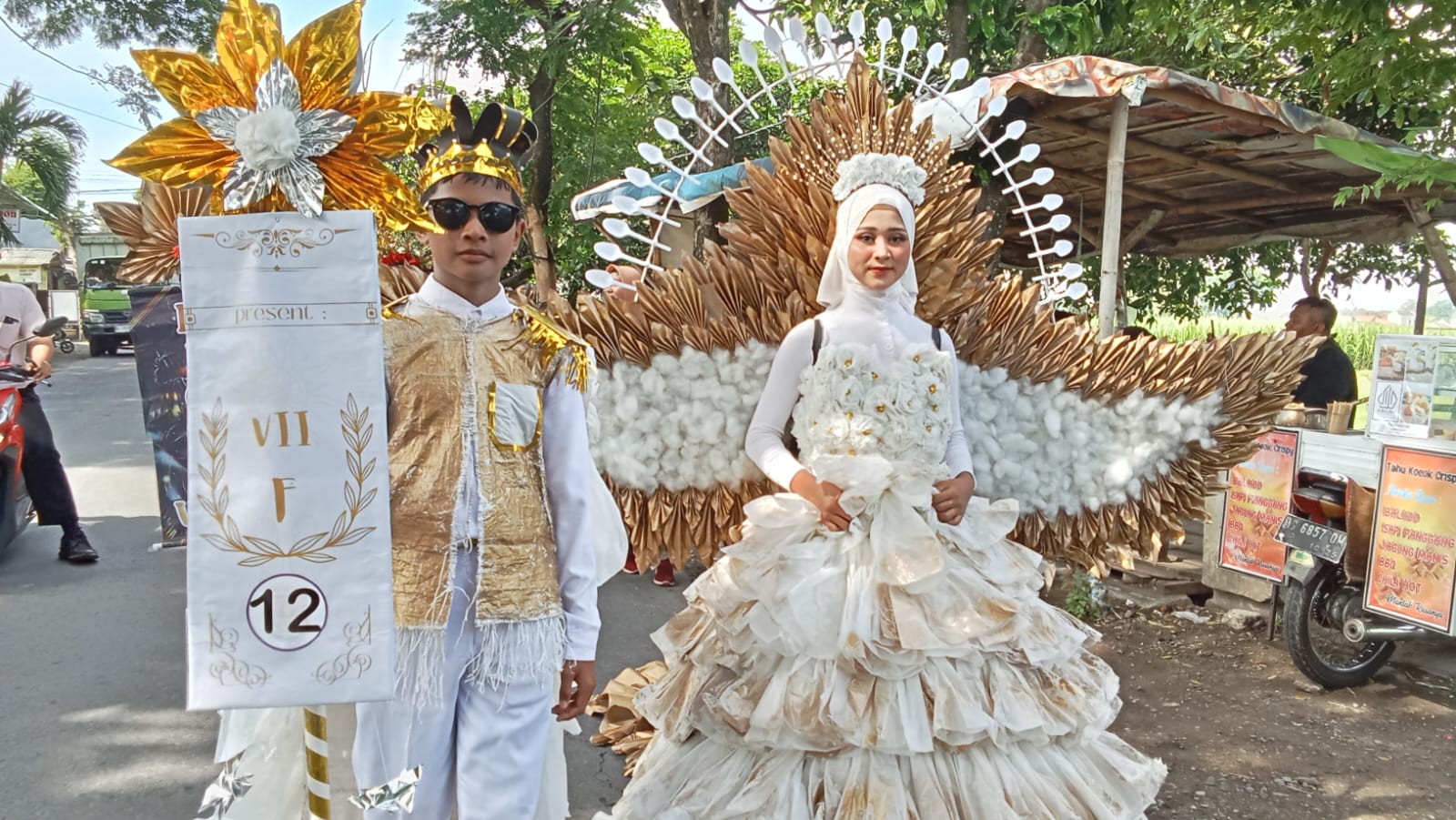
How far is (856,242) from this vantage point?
2.55 meters

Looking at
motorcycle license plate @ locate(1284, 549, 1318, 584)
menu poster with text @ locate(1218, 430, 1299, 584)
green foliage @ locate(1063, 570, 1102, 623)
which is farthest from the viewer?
green foliage @ locate(1063, 570, 1102, 623)

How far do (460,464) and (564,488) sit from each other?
21 cm

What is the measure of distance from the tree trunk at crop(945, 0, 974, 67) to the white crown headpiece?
12.8ft

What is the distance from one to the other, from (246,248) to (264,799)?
1.21m

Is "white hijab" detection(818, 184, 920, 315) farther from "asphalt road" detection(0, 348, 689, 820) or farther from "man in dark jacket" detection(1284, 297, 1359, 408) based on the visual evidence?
A: "man in dark jacket" detection(1284, 297, 1359, 408)

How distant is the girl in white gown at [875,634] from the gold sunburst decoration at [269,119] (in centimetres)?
126

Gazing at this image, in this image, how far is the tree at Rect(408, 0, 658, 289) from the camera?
8977 millimetres

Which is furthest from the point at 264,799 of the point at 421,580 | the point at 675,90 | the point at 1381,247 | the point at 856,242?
the point at 1381,247

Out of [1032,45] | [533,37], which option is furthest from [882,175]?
[533,37]

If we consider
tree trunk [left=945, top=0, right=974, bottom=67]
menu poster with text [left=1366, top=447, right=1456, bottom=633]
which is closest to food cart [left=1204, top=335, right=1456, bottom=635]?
menu poster with text [left=1366, top=447, right=1456, bottom=633]

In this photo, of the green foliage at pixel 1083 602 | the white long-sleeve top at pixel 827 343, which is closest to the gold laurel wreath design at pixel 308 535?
the white long-sleeve top at pixel 827 343

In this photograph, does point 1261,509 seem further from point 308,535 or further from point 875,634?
point 308,535

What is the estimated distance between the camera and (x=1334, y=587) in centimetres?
433

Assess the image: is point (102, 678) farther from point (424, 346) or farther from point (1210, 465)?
point (1210, 465)
